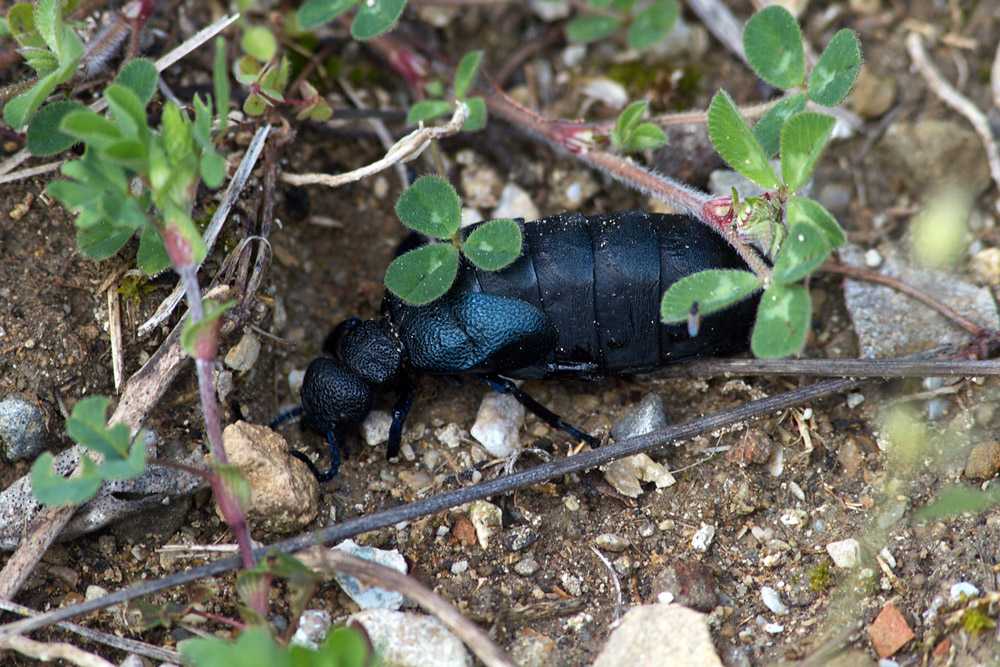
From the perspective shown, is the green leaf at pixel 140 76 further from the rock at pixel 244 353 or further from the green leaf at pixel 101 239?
the rock at pixel 244 353

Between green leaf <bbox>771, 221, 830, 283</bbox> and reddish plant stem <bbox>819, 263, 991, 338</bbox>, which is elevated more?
green leaf <bbox>771, 221, 830, 283</bbox>

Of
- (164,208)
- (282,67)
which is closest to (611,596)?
(164,208)

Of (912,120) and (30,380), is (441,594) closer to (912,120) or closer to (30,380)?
(30,380)

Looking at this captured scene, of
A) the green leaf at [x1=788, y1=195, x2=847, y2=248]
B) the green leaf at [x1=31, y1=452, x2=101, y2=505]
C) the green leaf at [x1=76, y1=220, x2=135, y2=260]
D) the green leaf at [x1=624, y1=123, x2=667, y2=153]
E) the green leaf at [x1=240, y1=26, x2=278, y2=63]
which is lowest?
the green leaf at [x1=31, y1=452, x2=101, y2=505]

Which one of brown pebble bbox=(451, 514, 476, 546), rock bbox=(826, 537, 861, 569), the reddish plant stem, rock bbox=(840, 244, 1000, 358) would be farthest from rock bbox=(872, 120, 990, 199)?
brown pebble bbox=(451, 514, 476, 546)

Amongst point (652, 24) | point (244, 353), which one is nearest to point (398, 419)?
point (244, 353)

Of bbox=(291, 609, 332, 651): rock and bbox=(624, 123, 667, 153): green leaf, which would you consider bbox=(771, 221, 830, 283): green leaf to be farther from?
bbox=(291, 609, 332, 651): rock
